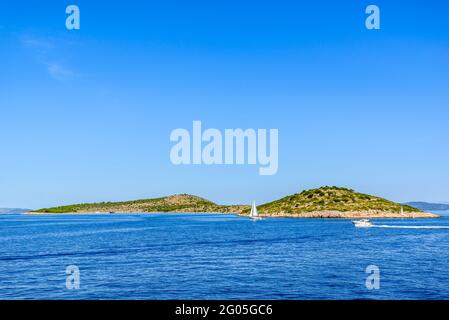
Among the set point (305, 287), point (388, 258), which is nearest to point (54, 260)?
point (305, 287)

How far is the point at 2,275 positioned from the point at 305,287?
45.6 metres

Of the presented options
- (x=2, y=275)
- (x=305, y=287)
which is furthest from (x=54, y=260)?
(x=305, y=287)

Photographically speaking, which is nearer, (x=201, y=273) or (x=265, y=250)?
→ (x=201, y=273)

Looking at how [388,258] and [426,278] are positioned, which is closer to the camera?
[426,278]

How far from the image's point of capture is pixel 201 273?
6128 centimetres
